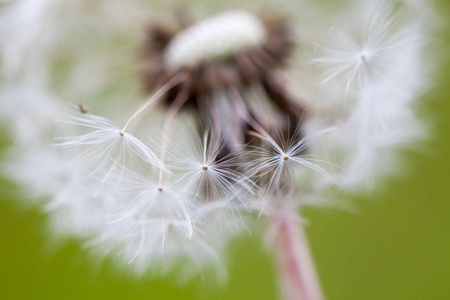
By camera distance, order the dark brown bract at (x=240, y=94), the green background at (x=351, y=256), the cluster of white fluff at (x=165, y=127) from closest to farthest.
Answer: the cluster of white fluff at (x=165, y=127) < the dark brown bract at (x=240, y=94) < the green background at (x=351, y=256)

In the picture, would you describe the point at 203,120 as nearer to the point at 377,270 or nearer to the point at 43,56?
the point at 43,56

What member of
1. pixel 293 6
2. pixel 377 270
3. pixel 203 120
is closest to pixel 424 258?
pixel 377 270

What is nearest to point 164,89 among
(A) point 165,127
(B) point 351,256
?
(A) point 165,127

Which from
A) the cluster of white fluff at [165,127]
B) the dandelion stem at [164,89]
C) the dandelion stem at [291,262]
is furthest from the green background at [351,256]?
the dandelion stem at [164,89]

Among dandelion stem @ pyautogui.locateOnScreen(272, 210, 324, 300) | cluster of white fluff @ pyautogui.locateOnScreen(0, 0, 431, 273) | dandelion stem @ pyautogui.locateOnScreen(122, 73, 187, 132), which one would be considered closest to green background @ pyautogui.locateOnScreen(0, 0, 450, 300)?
cluster of white fluff @ pyautogui.locateOnScreen(0, 0, 431, 273)

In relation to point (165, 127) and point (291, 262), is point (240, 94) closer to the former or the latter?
point (165, 127)

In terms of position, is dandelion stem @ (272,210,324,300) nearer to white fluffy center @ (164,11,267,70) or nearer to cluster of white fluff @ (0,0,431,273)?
cluster of white fluff @ (0,0,431,273)

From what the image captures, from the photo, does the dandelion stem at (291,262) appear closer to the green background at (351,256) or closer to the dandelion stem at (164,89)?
the dandelion stem at (164,89)
